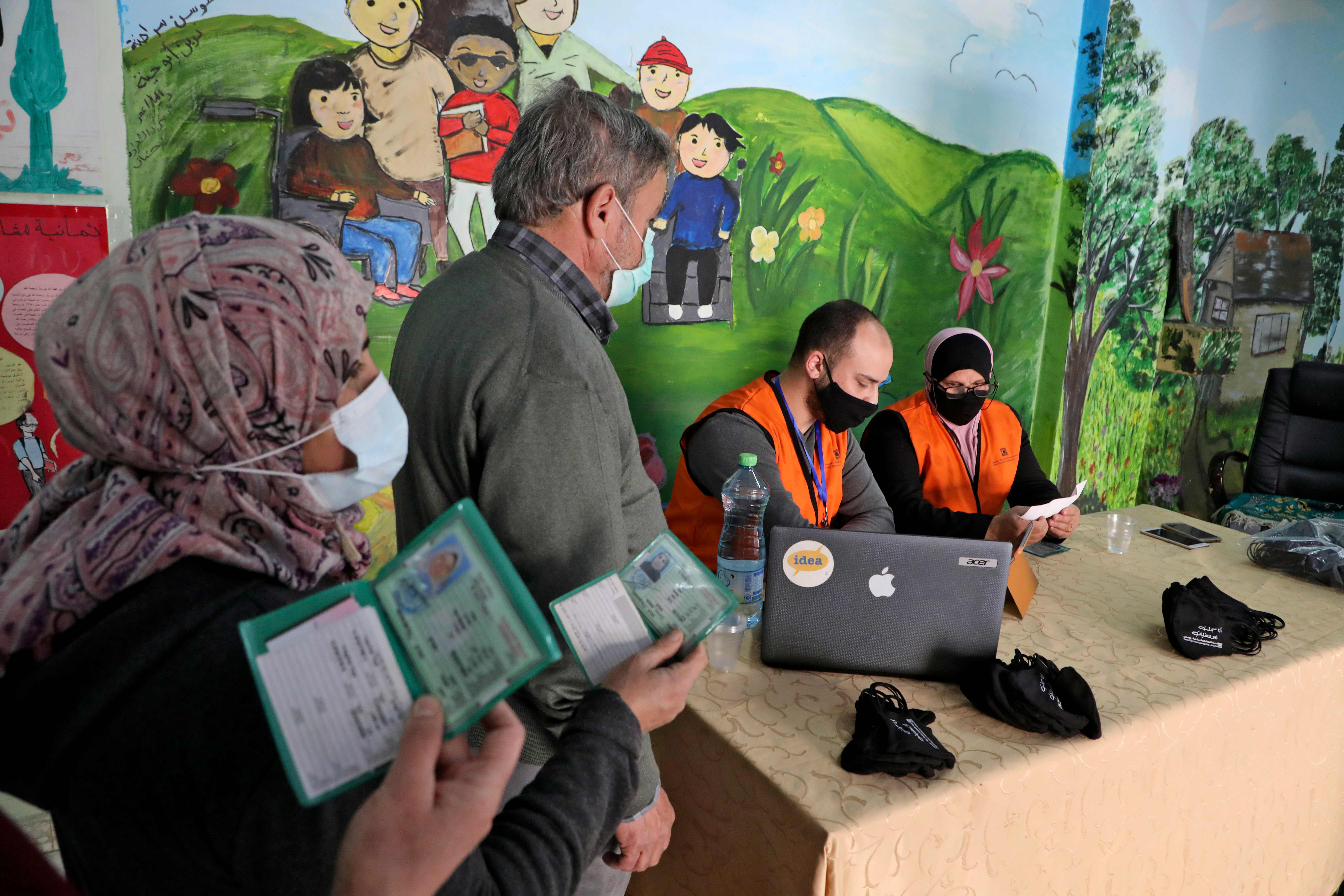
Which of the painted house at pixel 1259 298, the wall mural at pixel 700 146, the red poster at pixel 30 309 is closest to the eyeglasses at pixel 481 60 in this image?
the wall mural at pixel 700 146

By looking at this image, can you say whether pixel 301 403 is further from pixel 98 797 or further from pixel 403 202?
pixel 403 202

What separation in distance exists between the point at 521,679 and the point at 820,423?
1.77 meters

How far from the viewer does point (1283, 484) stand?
363 centimetres

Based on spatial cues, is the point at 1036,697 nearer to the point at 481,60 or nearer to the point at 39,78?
the point at 481,60

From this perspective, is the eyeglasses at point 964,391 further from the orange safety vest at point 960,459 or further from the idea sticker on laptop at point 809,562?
the idea sticker on laptop at point 809,562

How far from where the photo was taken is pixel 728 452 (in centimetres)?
214

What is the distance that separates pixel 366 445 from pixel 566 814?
18.0 inches

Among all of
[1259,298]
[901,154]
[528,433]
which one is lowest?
[528,433]

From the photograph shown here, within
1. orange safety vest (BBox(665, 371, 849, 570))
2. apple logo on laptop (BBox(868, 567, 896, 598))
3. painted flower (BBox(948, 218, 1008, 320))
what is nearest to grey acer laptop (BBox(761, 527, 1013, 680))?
apple logo on laptop (BBox(868, 567, 896, 598))

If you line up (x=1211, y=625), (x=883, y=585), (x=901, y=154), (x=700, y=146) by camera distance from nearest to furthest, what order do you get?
(x=883, y=585), (x=1211, y=625), (x=700, y=146), (x=901, y=154)

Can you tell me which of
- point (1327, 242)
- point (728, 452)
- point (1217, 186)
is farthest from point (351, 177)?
point (1327, 242)

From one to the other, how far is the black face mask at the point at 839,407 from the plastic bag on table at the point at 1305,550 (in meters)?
1.25

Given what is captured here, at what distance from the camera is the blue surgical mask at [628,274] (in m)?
1.34

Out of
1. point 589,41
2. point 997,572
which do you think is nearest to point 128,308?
point 997,572
